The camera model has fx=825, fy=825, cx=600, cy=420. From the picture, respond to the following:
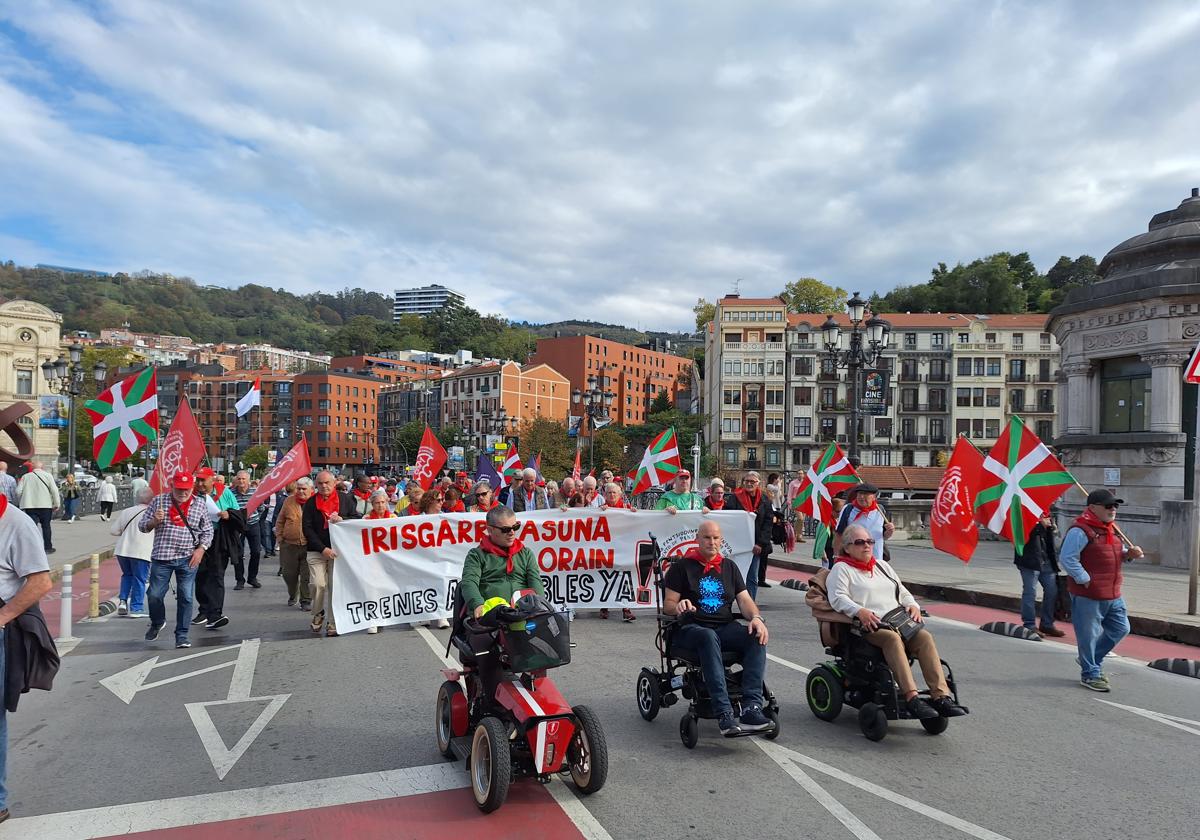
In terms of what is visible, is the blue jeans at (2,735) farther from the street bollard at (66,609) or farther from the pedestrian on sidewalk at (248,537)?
the pedestrian on sidewalk at (248,537)

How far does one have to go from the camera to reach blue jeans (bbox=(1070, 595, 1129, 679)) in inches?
313

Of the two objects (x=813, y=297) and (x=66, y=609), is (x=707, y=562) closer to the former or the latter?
(x=66, y=609)

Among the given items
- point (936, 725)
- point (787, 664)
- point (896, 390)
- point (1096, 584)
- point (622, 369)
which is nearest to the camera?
point (936, 725)

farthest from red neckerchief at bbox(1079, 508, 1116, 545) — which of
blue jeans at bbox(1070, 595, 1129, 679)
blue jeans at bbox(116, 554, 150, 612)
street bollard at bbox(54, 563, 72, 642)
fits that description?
blue jeans at bbox(116, 554, 150, 612)

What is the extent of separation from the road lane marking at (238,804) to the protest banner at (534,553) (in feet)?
16.6

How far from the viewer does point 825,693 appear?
6730 mm

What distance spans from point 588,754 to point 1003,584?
480 inches

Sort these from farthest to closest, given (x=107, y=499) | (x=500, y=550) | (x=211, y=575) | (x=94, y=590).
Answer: (x=107, y=499) < (x=94, y=590) < (x=211, y=575) < (x=500, y=550)

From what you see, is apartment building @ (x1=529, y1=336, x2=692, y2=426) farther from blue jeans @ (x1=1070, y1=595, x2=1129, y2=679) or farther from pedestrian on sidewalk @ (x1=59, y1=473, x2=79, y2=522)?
blue jeans @ (x1=1070, y1=595, x2=1129, y2=679)

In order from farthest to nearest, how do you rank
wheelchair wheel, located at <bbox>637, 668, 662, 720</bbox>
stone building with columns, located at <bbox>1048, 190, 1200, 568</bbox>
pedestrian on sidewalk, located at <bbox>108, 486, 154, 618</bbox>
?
stone building with columns, located at <bbox>1048, 190, 1200, 568</bbox> < pedestrian on sidewalk, located at <bbox>108, 486, 154, 618</bbox> < wheelchair wheel, located at <bbox>637, 668, 662, 720</bbox>

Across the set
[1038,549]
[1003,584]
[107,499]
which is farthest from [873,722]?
[107,499]

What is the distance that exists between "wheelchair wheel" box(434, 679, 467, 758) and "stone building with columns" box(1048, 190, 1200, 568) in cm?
1735

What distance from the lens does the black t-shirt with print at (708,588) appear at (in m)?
6.52

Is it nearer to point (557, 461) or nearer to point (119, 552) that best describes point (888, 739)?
point (119, 552)
